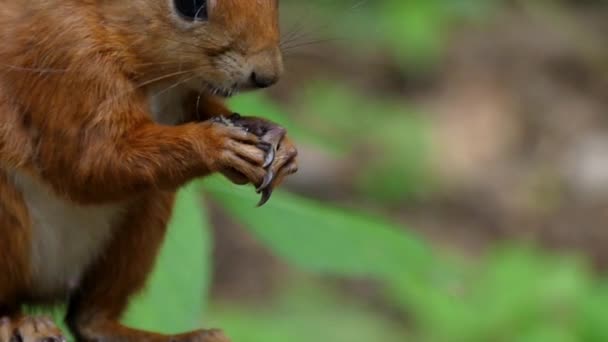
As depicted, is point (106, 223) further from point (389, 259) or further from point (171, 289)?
point (389, 259)

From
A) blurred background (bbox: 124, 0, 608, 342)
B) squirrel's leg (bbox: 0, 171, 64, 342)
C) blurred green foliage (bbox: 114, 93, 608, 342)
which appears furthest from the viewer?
blurred background (bbox: 124, 0, 608, 342)

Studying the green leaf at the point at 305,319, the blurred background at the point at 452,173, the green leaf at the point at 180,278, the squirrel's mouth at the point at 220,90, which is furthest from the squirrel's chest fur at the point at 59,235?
the green leaf at the point at 305,319

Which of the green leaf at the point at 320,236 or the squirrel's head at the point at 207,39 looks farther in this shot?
the green leaf at the point at 320,236

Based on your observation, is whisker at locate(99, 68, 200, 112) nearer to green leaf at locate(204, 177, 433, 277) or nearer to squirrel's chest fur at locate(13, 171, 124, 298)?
squirrel's chest fur at locate(13, 171, 124, 298)

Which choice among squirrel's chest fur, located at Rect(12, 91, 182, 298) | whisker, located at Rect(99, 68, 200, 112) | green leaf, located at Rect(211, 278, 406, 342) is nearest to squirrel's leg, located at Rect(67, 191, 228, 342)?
squirrel's chest fur, located at Rect(12, 91, 182, 298)

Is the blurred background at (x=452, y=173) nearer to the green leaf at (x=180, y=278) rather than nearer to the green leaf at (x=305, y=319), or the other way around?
the green leaf at (x=305, y=319)

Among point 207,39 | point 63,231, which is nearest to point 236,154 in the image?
point 207,39

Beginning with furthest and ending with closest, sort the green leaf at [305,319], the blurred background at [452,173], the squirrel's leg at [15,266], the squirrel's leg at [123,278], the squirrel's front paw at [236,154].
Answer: the green leaf at [305,319], the blurred background at [452,173], the squirrel's leg at [123,278], the squirrel's leg at [15,266], the squirrel's front paw at [236,154]
